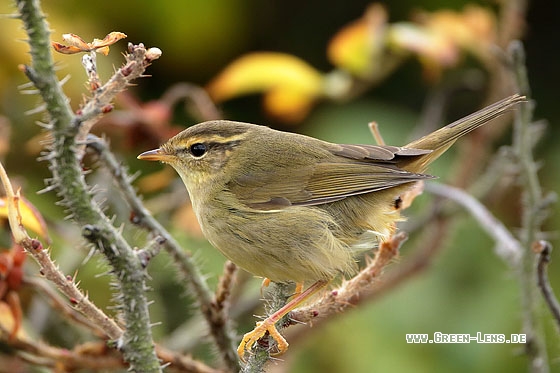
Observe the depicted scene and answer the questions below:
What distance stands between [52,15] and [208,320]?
2.61 metres

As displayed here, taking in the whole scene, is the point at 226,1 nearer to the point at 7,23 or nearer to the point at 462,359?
the point at 7,23

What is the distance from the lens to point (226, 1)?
4883 mm

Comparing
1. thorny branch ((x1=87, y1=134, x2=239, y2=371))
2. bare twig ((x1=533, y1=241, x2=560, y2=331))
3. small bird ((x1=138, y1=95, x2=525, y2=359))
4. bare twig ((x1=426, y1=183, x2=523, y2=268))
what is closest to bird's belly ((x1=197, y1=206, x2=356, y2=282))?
small bird ((x1=138, y1=95, x2=525, y2=359))

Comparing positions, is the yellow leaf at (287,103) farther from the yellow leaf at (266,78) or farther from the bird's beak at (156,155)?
the bird's beak at (156,155)

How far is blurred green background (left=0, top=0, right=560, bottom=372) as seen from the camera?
4062mm

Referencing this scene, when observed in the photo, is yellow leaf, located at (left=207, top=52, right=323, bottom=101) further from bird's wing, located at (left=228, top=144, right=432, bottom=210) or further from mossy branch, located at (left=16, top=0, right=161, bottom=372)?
mossy branch, located at (left=16, top=0, right=161, bottom=372)

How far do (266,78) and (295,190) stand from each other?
2.51ft

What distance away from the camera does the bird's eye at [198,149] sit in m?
3.24

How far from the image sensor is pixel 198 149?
3.26 metres

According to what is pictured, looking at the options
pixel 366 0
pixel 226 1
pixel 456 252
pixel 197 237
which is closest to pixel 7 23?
pixel 226 1

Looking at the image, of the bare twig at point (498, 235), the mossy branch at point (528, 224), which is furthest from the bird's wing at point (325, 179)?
the mossy branch at point (528, 224)

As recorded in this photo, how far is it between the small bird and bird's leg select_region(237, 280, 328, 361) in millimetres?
12

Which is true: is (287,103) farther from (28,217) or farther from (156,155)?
(28,217)

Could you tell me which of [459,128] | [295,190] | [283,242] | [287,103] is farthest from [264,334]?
[287,103]
